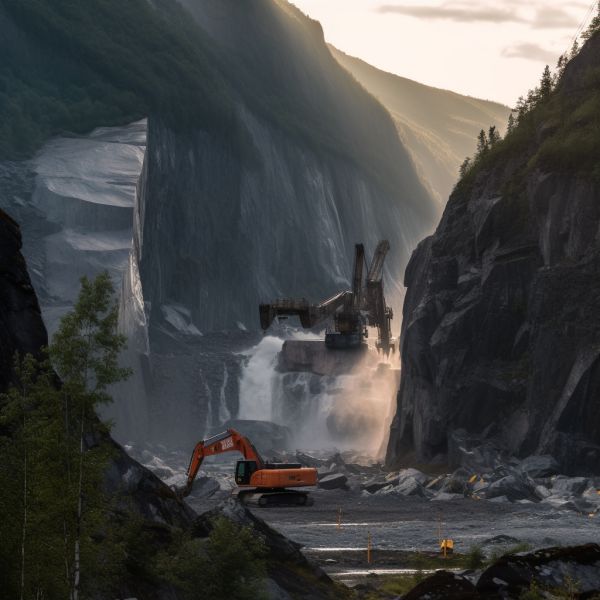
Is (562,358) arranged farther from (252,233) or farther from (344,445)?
(252,233)

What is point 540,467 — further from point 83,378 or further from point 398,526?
point 83,378

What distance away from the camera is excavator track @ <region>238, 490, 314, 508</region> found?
2096 inches

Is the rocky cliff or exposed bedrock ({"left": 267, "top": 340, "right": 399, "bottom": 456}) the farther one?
the rocky cliff

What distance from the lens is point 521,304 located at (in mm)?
88438

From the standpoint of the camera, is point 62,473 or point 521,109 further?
point 521,109

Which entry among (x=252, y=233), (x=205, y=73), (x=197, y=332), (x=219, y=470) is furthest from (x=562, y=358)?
(x=205, y=73)

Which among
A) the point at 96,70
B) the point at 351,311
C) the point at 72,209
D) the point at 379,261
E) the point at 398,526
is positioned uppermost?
the point at 96,70

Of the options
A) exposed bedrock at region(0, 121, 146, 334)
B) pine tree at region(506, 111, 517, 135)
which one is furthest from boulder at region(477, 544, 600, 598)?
exposed bedrock at region(0, 121, 146, 334)

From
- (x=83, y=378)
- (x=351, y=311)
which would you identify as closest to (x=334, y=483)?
(x=351, y=311)

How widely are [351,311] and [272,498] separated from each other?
44035mm

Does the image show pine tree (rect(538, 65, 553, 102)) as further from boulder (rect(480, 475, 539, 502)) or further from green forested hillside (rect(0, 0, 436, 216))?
green forested hillside (rect(0, 0, 436, 216))

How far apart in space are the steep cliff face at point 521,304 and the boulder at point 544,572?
51.0 m

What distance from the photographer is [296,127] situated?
19875 cm

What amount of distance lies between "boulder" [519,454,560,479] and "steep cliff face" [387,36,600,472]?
2.87 ft
